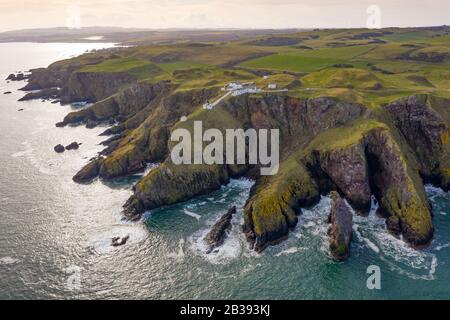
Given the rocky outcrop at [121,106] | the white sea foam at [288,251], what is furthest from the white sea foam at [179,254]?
the rocky outcrop at [121,106]

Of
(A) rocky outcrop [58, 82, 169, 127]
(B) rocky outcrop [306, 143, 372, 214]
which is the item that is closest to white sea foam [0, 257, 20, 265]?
(B) rocky outcrop [306, 143, 372, 214]

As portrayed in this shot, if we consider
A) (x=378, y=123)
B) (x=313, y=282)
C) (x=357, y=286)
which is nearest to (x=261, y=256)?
(x=313, y=282)

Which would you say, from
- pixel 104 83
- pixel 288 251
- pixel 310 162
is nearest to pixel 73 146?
pixel 104 83

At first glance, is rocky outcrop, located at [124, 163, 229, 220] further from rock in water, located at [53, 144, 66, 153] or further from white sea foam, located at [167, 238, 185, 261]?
rock in water, located at [53, 144, 66, 153]

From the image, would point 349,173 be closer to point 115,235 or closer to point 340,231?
point 340,231

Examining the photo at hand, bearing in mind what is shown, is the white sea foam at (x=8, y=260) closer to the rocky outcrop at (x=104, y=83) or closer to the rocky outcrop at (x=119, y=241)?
the rocky outcrop at (x=119, y=241)

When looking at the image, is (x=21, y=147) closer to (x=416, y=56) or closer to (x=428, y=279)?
(x=428, y=279)

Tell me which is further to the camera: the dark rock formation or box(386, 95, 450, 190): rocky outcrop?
the dark rock formation
